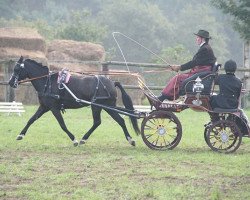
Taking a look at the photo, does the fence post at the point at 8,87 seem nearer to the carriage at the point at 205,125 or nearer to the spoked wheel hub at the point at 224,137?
the carriage at the point at 205,125

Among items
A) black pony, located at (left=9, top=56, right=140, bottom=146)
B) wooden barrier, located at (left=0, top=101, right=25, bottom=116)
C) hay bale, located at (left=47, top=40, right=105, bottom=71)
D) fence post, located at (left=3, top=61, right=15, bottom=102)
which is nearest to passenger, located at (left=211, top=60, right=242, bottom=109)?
black pony, located at (left=9, top=56, right=140, bottom=146)

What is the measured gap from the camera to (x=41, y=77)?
45.0 feet

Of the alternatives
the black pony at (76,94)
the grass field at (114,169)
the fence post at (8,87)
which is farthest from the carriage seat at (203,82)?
the fence post at (8,87)

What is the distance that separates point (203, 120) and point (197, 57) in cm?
722

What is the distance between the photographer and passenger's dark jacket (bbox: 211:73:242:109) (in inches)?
492

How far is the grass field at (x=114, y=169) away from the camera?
8.62 metres

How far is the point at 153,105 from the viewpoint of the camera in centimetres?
1298

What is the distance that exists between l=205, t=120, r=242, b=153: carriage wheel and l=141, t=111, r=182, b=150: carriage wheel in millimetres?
603

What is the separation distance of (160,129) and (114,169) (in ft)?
8.50

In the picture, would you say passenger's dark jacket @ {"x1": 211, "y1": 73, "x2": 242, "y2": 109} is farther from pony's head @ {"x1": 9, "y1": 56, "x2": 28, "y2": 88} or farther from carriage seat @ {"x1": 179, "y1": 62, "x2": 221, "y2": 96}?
pony's head @ {"x1": 9, "y1": 56, "x2": 28, "y2": 88}

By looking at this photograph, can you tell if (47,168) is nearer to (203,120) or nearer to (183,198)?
(183,198)

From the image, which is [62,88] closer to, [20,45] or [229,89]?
[229,89]

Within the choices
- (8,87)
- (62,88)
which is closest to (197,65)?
(62,88)

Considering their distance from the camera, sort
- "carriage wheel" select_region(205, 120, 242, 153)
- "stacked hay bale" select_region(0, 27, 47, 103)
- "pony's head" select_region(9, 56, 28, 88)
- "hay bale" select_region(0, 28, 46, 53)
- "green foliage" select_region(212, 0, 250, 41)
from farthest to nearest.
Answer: "hay bale" select_region(0, 28, 46, 53) < "stacked hay bale" select_region(0, 27, 47, 103) < "green foliage" select_region(212, 0, 250, 41) < "pony's head" select_region(9, 56, 28, 88) < "carriage wheel" select_region(205, 120, 242, 153)
